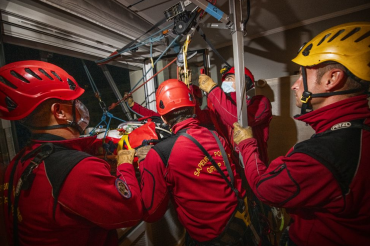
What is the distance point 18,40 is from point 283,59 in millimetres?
4330

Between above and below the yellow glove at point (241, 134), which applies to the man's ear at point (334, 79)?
above

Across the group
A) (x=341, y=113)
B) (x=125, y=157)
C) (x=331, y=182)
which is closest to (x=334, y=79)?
(x=341, y=113)

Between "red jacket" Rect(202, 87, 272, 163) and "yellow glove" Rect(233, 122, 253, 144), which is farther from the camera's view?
"red jacket" Rect(202, 87, 272, 163)

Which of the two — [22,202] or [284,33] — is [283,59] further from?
[22,202]

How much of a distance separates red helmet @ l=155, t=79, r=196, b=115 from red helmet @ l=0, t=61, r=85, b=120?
76 cm

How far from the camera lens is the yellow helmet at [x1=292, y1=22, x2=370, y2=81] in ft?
2.81

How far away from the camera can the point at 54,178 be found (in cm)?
74

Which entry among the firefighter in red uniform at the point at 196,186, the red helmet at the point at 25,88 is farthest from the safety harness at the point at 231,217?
the red helmet at the point at 25,88

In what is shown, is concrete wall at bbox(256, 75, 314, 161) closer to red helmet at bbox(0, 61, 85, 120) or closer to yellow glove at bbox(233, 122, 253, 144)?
yellow glove at bbox(233, 122, 253, 144)

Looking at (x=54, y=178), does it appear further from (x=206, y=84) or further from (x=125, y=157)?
(x=206, y=84)

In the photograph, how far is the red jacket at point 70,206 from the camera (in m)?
0.75

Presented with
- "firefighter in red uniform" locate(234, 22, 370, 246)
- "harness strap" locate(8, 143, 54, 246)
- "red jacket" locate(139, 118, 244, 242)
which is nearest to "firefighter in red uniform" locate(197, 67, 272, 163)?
"red jacket" locate(139, 118, 244, 242)

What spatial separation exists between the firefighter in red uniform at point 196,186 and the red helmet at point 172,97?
7.4 inches

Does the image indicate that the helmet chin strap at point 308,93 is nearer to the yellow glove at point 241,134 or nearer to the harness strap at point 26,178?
the yellow glove at point 241,134
